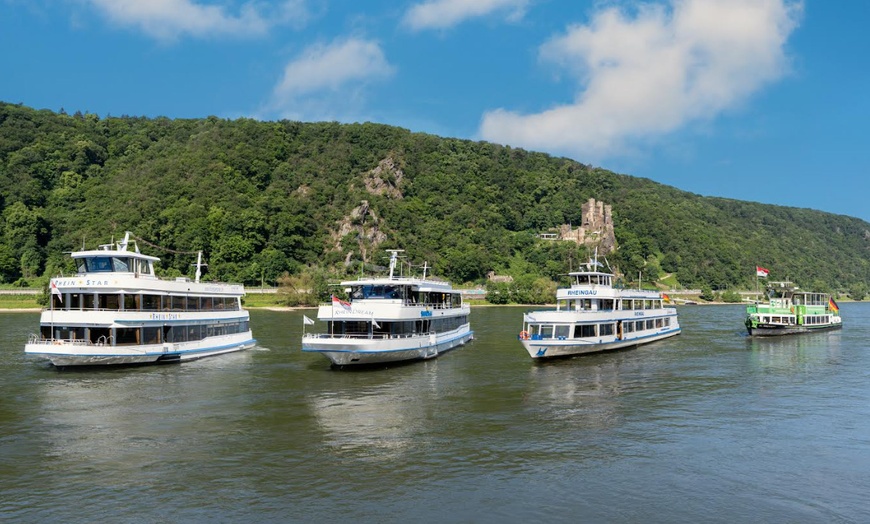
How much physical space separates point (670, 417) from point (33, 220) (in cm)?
19712

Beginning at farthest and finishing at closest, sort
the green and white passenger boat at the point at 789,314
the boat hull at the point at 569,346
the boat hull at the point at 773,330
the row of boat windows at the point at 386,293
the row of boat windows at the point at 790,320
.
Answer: the row of boat windows at the point at 790,320 → the green and white passenger boat at the point at 789,314 → the boat hull at the point at 773,330 → the boat hull at the point at 569,346 → the row of boat windows at the point at 386,293

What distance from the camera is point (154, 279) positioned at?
49250 millimetres

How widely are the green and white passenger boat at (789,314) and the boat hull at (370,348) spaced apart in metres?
48.4

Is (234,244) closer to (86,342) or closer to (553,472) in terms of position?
(86,342)

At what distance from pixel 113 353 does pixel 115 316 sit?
9.12 feet

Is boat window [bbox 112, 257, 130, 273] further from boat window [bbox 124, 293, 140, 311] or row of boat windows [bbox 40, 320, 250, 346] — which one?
row of boat windows [bbox 40, 320, 250, 346]

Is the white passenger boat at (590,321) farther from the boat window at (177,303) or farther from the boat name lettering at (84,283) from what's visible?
the boat name lettering at (84,283)

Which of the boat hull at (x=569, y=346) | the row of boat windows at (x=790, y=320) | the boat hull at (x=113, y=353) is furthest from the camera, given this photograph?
the row of boat windows at (x=790, y=320)

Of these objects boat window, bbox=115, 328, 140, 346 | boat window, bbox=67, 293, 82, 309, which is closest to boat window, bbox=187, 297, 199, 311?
boat window, bbox=115, 328, 140, 346

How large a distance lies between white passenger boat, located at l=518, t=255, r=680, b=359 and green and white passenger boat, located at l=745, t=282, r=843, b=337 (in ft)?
52.5

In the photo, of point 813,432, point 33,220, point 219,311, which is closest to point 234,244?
point 33,220

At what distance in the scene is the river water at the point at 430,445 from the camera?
2161 centimetres

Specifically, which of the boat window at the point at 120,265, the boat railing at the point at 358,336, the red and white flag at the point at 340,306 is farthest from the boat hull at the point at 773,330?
the boat window at the point at 120,265

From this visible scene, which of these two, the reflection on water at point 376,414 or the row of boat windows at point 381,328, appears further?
the row of boat windows at point 381,328
